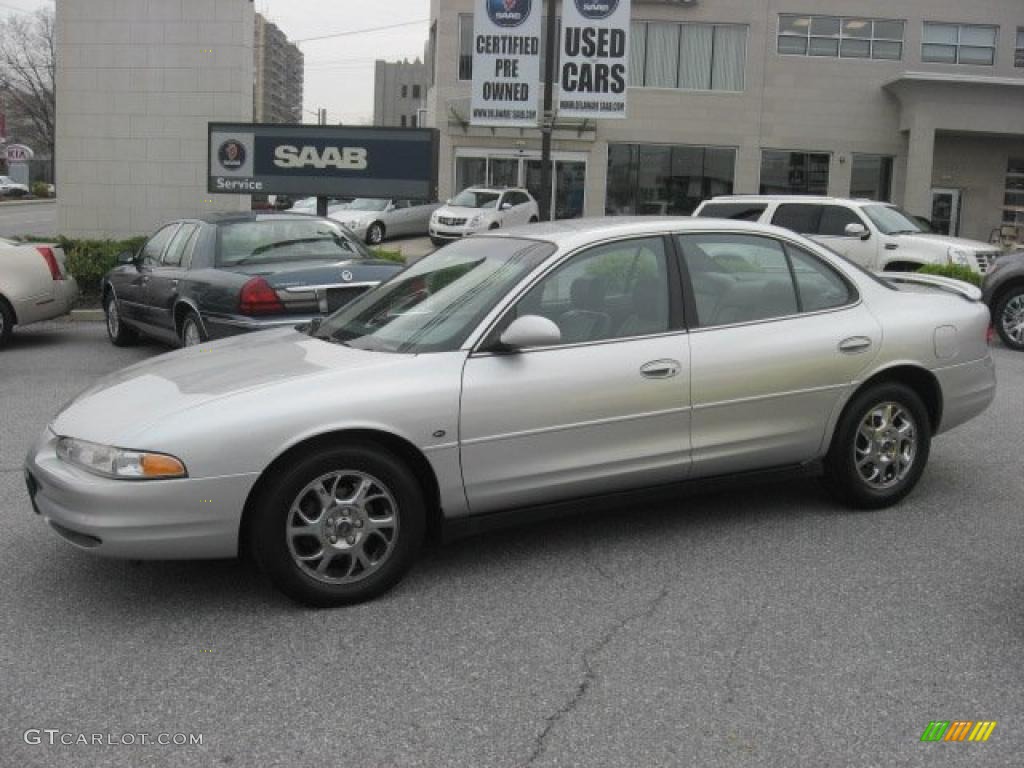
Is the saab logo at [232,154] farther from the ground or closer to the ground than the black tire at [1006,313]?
farther from the ground

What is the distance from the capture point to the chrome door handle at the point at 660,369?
4.85m

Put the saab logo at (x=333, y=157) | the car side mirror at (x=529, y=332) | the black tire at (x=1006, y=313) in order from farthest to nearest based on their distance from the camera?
the saab logo at (x=333, y=157)
the black tire at (x=1006, y=313)
the car side mirror at (x=529, y=332)

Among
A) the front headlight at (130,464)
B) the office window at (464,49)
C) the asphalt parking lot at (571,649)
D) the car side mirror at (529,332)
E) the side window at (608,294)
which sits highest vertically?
the office window at (464,49)

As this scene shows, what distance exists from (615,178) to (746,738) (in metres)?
32.5

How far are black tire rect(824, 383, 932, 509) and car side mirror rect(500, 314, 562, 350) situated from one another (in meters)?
1.79

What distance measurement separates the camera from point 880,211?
16109mm

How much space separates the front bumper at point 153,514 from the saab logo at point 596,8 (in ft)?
48.1

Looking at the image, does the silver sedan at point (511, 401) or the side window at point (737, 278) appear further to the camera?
the side window at point (737, 278)

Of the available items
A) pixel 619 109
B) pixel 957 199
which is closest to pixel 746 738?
pixel 619 109

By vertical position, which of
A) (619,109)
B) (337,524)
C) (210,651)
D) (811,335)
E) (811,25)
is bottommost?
(210,651)

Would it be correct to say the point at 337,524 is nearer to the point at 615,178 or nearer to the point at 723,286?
the point at 723,286

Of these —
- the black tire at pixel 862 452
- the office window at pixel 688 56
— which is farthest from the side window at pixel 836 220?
the office window at pixel 688 56

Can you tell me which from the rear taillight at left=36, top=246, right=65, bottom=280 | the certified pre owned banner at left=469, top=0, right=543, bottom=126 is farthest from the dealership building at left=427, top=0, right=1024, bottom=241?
the rear taillight at left=36, top=246, right=65, bottom=280

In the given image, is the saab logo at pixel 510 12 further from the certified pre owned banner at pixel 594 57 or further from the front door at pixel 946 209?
the front door at pixel 946 209
